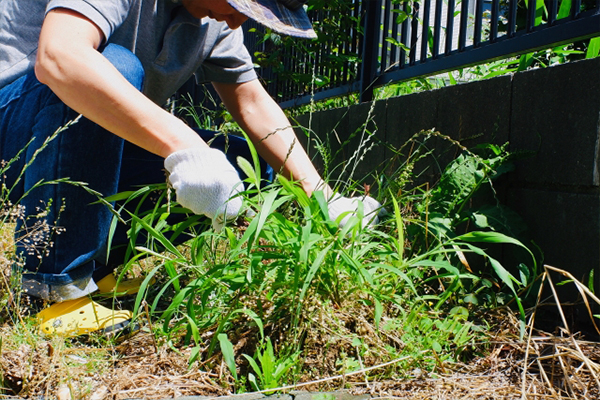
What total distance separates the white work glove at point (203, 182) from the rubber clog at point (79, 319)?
416 mm

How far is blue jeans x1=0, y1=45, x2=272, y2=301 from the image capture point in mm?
1638

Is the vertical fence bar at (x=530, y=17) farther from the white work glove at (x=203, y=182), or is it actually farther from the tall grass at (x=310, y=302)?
the white work glove at (x=203, y=182)

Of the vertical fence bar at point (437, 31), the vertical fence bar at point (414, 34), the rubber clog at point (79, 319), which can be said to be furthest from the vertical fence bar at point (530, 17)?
the rubber clog at point (79, 319)

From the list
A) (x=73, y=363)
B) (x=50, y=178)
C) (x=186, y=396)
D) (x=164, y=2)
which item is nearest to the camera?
(x=186, y=396)

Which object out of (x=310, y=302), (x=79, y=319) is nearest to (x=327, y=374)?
(x=310, y=302)

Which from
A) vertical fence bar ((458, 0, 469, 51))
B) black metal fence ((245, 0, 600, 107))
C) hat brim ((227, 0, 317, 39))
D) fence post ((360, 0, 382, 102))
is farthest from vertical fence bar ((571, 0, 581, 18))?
fence post ((360, 0, 382, 102))

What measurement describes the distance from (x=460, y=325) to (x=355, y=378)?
34 cm

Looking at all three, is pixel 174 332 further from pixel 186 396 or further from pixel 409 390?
pixel 409 390

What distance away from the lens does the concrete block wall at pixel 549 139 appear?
143 centimetres

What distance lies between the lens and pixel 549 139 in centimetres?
157

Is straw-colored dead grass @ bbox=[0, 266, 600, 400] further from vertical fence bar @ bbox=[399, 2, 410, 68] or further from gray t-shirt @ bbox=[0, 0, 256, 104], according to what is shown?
vertical fence bar @ bbox=[399, 2, 410, 68]

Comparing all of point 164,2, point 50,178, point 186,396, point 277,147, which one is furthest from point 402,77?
point 186,396

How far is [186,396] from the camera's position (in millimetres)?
1152

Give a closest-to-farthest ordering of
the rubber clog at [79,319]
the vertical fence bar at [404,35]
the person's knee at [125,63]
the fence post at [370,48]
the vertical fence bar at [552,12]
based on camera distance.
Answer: the rubber clog at [79,319], the person's knee at [125,63], the vertical fence bar at [552,12], the vertical fence bar at [404,35], the fence post at [370,48]
